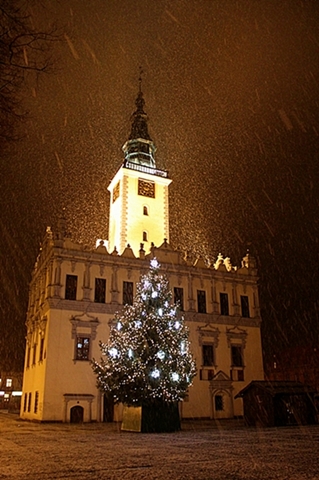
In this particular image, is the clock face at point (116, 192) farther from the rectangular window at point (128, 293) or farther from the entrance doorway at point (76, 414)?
the entrance doorway at point (76, 414)

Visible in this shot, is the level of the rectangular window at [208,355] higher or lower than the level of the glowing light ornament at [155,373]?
higher

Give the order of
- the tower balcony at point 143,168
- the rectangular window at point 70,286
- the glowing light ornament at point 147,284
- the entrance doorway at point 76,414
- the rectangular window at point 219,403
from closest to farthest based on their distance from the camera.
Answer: the glowing light ornament at point 147,284, the entrance doorway at point 76,414, the rectangular window at point 70,286, the rectangular window at point 219,403, the tower balcony at point 143,168

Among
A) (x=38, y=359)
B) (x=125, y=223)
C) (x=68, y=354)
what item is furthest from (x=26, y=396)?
(x=125, y=223)

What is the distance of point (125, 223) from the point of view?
3841 cm

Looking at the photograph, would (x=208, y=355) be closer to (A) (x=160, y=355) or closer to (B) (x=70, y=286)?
(B) (x=70, y=286)

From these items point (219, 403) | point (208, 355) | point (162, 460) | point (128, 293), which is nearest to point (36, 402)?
point (128, 293)

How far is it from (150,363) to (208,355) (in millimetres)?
14722

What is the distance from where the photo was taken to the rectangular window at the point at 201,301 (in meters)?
34.9

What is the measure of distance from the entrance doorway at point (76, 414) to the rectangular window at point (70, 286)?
7368 mm

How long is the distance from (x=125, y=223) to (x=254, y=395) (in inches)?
758

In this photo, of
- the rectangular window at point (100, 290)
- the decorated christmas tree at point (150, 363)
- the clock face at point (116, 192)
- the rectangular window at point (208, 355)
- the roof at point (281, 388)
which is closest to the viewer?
the decorated christmas tree at point (150, 363)

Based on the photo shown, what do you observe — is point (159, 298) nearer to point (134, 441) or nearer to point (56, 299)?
point (134, 441)

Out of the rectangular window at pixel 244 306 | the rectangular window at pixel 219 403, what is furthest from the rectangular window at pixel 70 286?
the rectangular window at pixel 244 306

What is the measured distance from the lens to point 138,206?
39812 mm
